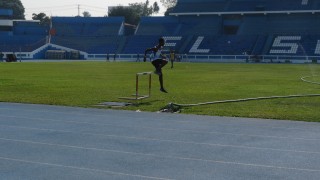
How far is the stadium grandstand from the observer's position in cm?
6131

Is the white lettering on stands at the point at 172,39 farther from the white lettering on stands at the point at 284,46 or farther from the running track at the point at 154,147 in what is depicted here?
the running track at the point at 154,147

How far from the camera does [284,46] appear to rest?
6034 cm

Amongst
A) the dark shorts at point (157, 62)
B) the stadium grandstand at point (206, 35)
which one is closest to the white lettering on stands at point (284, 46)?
the stadium grandstand at point (206, 35)

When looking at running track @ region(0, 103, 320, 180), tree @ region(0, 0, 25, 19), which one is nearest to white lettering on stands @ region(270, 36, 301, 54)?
running track @ region(0, 103, 320, 180)

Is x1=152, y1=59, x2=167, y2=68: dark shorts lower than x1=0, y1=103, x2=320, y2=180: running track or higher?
higher

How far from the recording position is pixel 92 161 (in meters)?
6.93

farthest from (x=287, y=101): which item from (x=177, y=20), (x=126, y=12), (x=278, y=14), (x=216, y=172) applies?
(x=126, y=12)

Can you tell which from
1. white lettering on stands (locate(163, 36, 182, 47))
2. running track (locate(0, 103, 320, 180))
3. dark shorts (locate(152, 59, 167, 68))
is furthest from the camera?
white lettering on stands (locate(163, 36, 182, 47))

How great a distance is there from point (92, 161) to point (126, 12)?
10143 cm

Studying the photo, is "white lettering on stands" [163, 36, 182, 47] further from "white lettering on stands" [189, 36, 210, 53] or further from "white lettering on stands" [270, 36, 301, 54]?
"white lettering on stands" [270, 36, 301, 54]

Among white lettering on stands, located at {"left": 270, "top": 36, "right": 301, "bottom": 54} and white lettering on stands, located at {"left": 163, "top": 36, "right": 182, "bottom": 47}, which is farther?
white lettering on stands, located at {"left": 163, "top": 36, "right": 182, "bottom": 47}

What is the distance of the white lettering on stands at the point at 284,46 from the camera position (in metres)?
59.5

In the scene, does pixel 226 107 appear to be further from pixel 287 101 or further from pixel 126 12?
pixel 126 12

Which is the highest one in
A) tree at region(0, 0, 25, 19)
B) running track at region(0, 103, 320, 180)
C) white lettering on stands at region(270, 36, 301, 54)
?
tree at region(0, 0, 25, 19)
